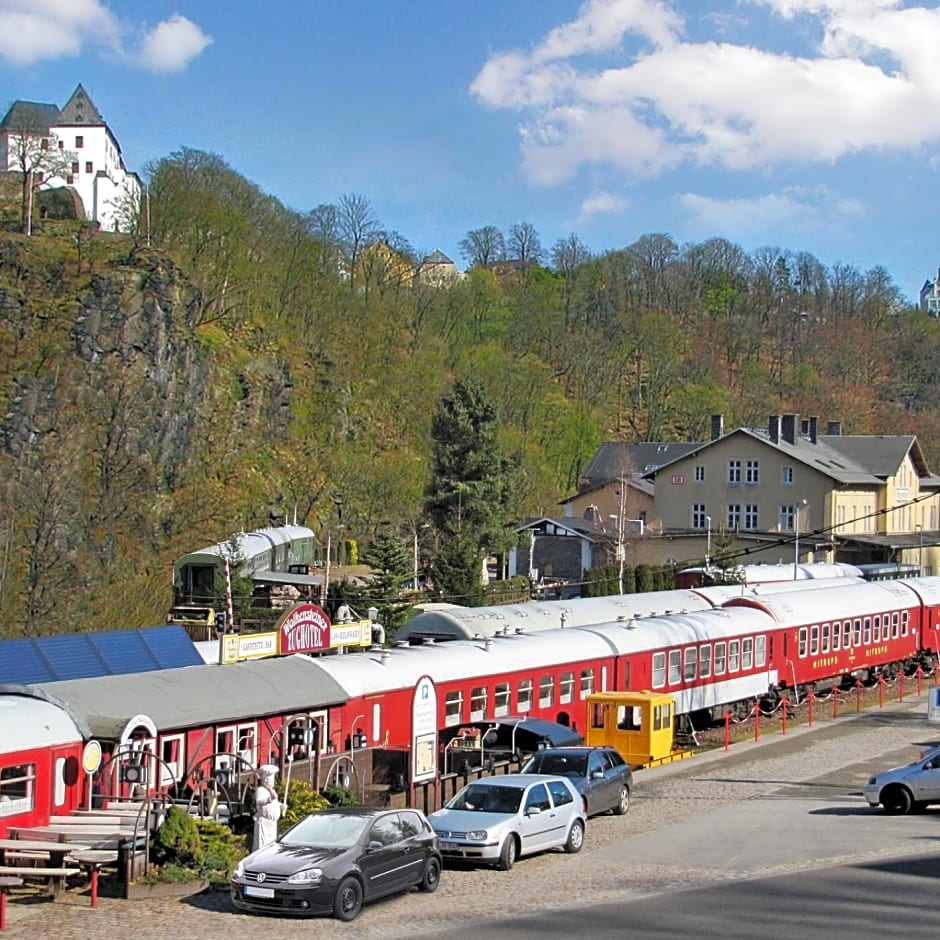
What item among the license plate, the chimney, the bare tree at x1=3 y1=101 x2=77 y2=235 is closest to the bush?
A: the license plate

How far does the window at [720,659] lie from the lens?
3566cm

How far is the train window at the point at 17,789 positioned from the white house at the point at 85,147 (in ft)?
288

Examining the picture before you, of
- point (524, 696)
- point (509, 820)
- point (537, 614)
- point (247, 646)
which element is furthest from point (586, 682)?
point (509, 820)

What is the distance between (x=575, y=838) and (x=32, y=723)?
800 cm

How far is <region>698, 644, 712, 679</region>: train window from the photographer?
34.9 meters

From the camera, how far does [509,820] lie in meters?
18.9

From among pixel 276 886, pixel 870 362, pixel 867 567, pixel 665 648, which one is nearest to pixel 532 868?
pixel 276 886

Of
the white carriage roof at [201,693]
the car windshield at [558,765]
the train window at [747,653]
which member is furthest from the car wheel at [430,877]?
the train window at [747,653]

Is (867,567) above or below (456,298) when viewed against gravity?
below

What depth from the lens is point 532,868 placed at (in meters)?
18.9

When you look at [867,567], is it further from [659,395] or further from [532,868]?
[659,395]

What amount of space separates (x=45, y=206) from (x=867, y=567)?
189 ft

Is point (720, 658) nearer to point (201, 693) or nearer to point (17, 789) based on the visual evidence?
point (201, 693)

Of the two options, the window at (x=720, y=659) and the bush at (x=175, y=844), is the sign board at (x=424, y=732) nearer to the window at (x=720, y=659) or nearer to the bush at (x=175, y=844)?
the bush at (x=175, y=844)
